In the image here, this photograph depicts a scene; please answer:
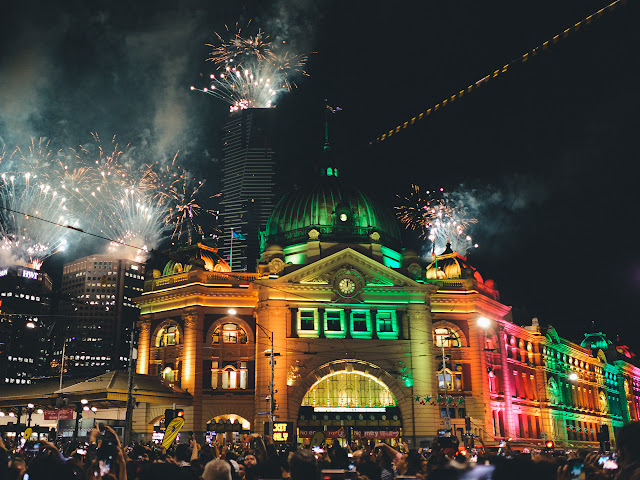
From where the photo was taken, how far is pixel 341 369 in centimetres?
6844

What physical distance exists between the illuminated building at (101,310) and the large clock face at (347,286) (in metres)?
111

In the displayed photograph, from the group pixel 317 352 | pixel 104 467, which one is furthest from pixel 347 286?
pixel 104 467

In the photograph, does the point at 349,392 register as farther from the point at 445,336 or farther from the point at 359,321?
the point at 445,336

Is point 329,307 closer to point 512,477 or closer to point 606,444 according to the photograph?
point 606,444

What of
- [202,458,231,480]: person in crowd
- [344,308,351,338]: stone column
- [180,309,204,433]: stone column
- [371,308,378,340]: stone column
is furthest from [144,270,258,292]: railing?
[202,458,231,480]: person in crowd

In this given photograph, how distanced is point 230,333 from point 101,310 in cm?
11971

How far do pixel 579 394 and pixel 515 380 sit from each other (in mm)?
26503

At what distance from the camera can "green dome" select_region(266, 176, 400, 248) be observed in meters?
80.8

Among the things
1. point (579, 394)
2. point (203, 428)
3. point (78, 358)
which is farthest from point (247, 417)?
point (78, 358)

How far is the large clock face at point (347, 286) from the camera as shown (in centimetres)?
7038

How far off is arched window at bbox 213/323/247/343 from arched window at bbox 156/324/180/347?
4658 mm

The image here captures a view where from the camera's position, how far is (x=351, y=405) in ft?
223

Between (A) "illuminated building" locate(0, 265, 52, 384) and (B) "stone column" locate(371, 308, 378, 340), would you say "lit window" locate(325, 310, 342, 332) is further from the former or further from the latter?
(A) "illuminated building" locate(0, 265, 52, 384)

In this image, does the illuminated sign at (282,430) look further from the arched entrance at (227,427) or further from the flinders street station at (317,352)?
the arched entrance at (227,427)
